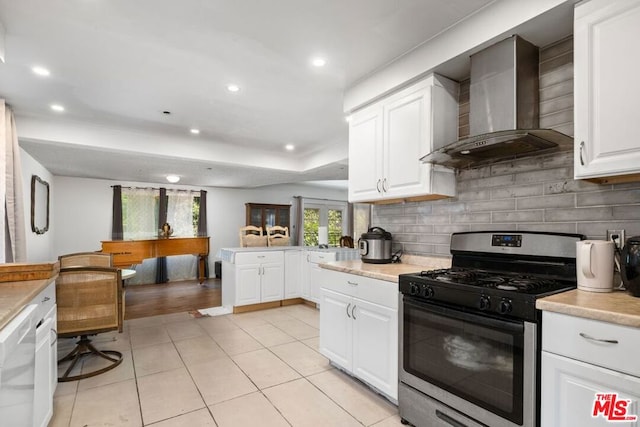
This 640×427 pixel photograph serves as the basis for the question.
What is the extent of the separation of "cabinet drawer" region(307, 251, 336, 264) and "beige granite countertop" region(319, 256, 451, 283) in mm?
1558

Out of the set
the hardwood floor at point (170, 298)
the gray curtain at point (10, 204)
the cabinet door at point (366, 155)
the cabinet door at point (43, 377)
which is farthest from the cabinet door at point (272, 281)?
the cabinet door at point (43, 377)

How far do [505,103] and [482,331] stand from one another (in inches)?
51.2

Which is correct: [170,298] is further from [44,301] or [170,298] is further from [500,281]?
[500,281]

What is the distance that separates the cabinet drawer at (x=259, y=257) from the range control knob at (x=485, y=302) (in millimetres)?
3416

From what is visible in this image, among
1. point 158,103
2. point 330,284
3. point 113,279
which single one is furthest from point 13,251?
point 330,284

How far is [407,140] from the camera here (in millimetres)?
2406

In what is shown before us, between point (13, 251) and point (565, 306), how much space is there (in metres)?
3.98

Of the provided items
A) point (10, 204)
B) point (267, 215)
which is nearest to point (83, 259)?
point (10, 204)

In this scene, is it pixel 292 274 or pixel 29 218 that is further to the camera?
pixel 292 274

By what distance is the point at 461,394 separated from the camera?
164 centimetres

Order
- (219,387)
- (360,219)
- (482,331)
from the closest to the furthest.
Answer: (482,331) → (219,387) → (360,219)

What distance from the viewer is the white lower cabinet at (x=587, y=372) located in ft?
3.66

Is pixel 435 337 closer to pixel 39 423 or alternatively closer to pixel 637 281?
pixel 637 281

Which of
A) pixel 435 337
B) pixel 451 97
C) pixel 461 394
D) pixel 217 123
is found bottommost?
pixel 461 394
